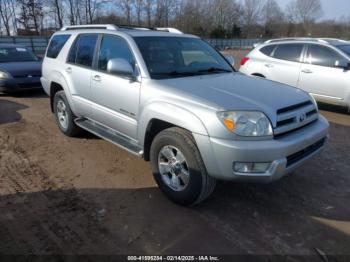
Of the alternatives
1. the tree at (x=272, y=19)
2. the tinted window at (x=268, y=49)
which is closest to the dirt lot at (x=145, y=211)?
the tinted window at (x=268, y=49)

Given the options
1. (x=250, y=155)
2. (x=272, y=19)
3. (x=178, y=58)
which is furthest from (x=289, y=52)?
(x=272, y=19)

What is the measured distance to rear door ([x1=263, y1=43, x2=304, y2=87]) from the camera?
7840 millimetres

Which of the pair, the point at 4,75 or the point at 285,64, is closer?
the point at 285,64

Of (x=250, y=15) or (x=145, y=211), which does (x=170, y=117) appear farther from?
(x=250, y=15)

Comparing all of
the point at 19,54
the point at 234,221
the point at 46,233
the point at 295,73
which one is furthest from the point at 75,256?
the point at 19,54

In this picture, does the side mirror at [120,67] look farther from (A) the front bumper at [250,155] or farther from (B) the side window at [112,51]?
(A) the front bumper at [250,155]

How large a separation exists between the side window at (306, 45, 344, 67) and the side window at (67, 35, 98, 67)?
524 cm

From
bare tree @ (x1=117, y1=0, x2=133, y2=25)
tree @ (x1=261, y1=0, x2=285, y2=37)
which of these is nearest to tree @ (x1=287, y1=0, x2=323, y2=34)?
tree @ (x1=261, y1=0, x2=285, y2=37)

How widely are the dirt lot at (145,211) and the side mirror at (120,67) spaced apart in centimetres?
137

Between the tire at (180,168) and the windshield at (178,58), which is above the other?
the windshield at (178,58)

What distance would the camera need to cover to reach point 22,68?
9195 millimetres

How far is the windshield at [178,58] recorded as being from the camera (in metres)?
3.97

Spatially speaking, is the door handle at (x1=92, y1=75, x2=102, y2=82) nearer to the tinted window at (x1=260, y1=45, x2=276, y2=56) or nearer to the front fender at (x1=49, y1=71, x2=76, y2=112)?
the front fender at (x1=49, y1=71, x2=76, y2=112)

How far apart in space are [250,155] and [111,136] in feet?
6.98
